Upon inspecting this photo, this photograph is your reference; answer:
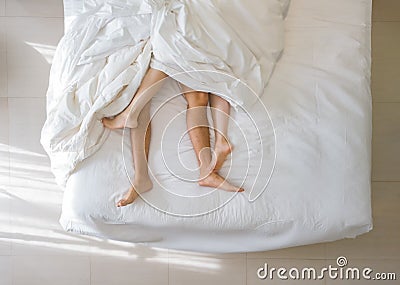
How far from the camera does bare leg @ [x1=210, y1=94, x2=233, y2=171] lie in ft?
6.45

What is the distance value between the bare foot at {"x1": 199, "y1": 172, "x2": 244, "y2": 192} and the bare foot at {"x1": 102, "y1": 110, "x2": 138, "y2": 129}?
30 cm

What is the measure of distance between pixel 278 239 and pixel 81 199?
0.68 meters

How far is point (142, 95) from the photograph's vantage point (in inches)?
78.0

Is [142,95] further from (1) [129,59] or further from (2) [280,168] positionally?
(2) [280,168]

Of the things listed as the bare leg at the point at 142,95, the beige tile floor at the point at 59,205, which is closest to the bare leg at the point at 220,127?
the bare leg at the point at 142,95

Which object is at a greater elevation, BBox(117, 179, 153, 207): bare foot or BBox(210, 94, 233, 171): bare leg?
BBox(210, 94, 233, 171): bare leg

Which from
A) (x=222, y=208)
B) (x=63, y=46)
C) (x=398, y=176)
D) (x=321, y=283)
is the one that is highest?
(x=63, y=46)

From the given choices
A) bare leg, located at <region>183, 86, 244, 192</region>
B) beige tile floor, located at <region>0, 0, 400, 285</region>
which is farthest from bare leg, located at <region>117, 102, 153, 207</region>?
beige tile floor, located at <region>0, 0, 400, 285</region>

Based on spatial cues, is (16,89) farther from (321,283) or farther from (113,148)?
(321,283)

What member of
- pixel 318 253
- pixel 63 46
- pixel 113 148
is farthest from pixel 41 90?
pixel 318 253

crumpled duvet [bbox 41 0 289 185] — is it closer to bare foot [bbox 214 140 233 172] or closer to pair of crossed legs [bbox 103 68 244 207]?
pair of crossed legs [bbox 103 68 244 207]

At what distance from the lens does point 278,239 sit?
2023mm

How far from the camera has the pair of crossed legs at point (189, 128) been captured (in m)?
1.96

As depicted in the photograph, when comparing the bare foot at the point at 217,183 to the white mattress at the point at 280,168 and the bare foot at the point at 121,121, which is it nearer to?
the white mattress at the point at 280,168
